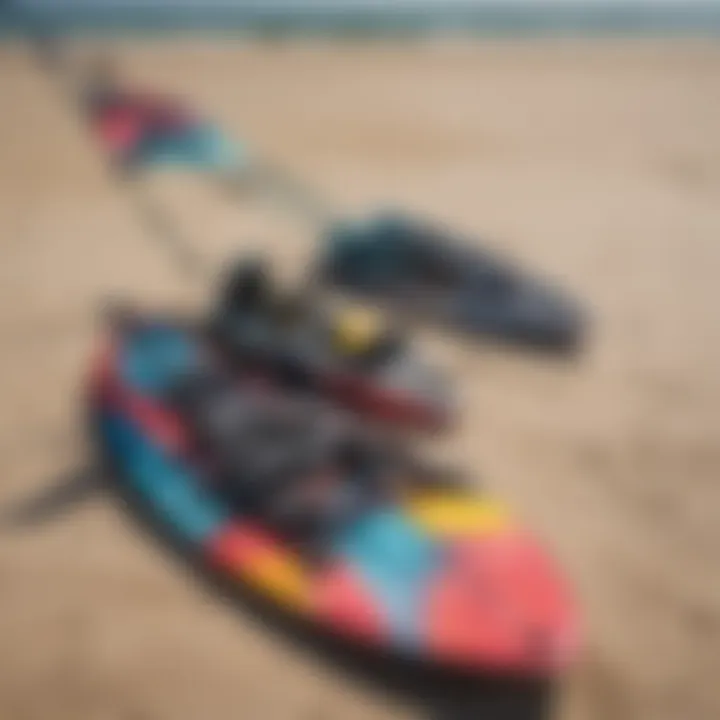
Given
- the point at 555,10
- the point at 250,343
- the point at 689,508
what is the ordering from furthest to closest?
the point at 555,10 → the point at 250,343 → the point at 689,508

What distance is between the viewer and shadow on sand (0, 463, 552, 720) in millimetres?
1164

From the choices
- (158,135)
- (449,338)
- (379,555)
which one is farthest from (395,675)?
(158,135)

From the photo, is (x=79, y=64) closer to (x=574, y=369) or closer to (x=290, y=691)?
(x=574, y=369)

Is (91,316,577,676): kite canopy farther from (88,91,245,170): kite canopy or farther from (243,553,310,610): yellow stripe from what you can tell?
(88,91,245,170): kite canopy

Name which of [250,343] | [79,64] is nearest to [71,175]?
[79,64]

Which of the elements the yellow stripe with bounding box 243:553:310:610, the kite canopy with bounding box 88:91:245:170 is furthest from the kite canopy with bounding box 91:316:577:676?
the kite canopy with bounding box 88:91:245:170

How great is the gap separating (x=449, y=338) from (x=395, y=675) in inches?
27.8

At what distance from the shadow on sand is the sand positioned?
16 mm

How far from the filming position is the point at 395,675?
1.20 m

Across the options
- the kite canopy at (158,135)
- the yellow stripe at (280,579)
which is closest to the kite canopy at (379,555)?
the yellow stripe at (280,579)

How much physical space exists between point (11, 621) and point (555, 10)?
252cm

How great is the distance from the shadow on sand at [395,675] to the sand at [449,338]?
2 cm

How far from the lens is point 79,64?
2.89 metres

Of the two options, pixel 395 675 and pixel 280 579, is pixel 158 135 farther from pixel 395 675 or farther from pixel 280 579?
pixel 395 675
